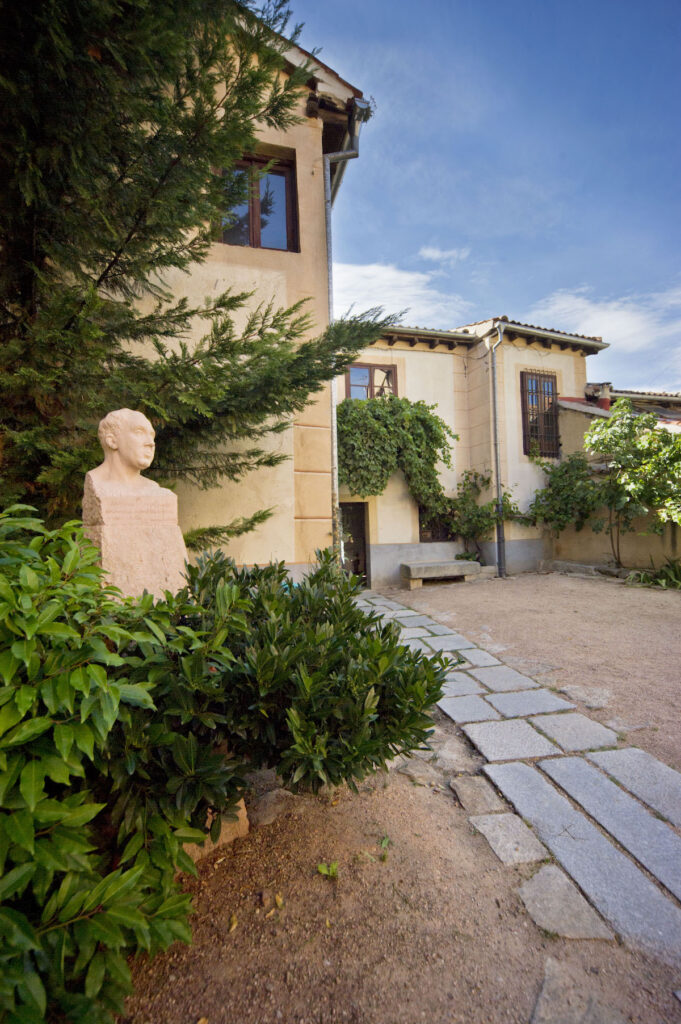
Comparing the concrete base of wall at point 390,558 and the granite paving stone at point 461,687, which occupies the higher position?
the concrete base of wall at point 390,558

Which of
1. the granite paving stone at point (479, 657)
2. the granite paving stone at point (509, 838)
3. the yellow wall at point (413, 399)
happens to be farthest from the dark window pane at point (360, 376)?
the granite paving stone at point (509, 838)

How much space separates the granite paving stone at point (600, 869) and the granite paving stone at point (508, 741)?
0.21 metres

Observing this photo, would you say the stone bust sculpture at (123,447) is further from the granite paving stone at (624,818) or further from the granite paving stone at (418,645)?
the granite paving stone at (418,645)

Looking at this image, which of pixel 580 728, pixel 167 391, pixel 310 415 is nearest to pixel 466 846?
pixel 580 728

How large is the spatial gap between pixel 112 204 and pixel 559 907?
4324 millimetres

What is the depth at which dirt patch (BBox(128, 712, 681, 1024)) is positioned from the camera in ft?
4.15

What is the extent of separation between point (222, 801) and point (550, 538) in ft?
32.5

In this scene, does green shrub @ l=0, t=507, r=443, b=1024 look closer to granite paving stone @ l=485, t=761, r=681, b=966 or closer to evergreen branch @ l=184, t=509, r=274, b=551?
granite paving stone @ l=485, t=761, r=681, b=966

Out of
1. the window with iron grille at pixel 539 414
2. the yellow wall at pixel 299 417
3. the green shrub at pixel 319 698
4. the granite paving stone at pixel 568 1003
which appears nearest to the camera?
the granite paving stone at pixel 568 1003

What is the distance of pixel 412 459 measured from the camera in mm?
8797

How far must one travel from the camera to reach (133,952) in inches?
52.7

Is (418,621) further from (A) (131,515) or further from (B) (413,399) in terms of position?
(B) (413,399)

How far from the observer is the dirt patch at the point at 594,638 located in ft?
10.0

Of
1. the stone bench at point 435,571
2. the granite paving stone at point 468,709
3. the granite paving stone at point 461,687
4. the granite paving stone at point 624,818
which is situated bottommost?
the granite paving stone at point 624,818
